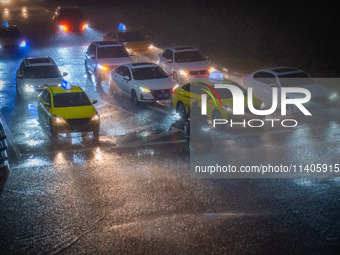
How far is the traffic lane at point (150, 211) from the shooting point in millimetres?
8828

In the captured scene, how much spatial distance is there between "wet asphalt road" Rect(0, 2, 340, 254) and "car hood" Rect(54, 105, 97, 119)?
739 millimetres

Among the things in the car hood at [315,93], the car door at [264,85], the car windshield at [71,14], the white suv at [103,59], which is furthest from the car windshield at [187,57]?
the car windshield at [71,14]

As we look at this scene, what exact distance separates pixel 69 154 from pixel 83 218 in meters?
4.75

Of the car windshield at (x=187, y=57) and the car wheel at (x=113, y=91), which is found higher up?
the car windshield at (x=187, y=57)

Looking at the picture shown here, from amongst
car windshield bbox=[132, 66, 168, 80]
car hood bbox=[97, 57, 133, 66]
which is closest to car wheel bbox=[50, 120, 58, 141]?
car windshield bbox=[132, 66, 168, 80]

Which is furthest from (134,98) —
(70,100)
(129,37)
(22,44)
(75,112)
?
(22,44)

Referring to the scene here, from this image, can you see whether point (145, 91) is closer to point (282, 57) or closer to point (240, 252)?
point (240, 252)

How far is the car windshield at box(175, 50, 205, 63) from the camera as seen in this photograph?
24859mm

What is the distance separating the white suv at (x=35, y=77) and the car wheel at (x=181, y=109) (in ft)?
20.3

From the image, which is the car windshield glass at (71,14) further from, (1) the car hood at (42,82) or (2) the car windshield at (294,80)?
(2) the car windshield at (294,80)

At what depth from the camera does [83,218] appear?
32.5 feet

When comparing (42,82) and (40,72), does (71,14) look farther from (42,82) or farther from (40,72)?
(42,82)

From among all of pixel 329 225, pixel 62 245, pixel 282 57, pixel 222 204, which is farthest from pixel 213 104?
pixel 282 57

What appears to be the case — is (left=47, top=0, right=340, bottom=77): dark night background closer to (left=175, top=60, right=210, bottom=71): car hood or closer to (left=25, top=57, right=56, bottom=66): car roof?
(left=175, top=60, right=210, bottom=71): car hood
